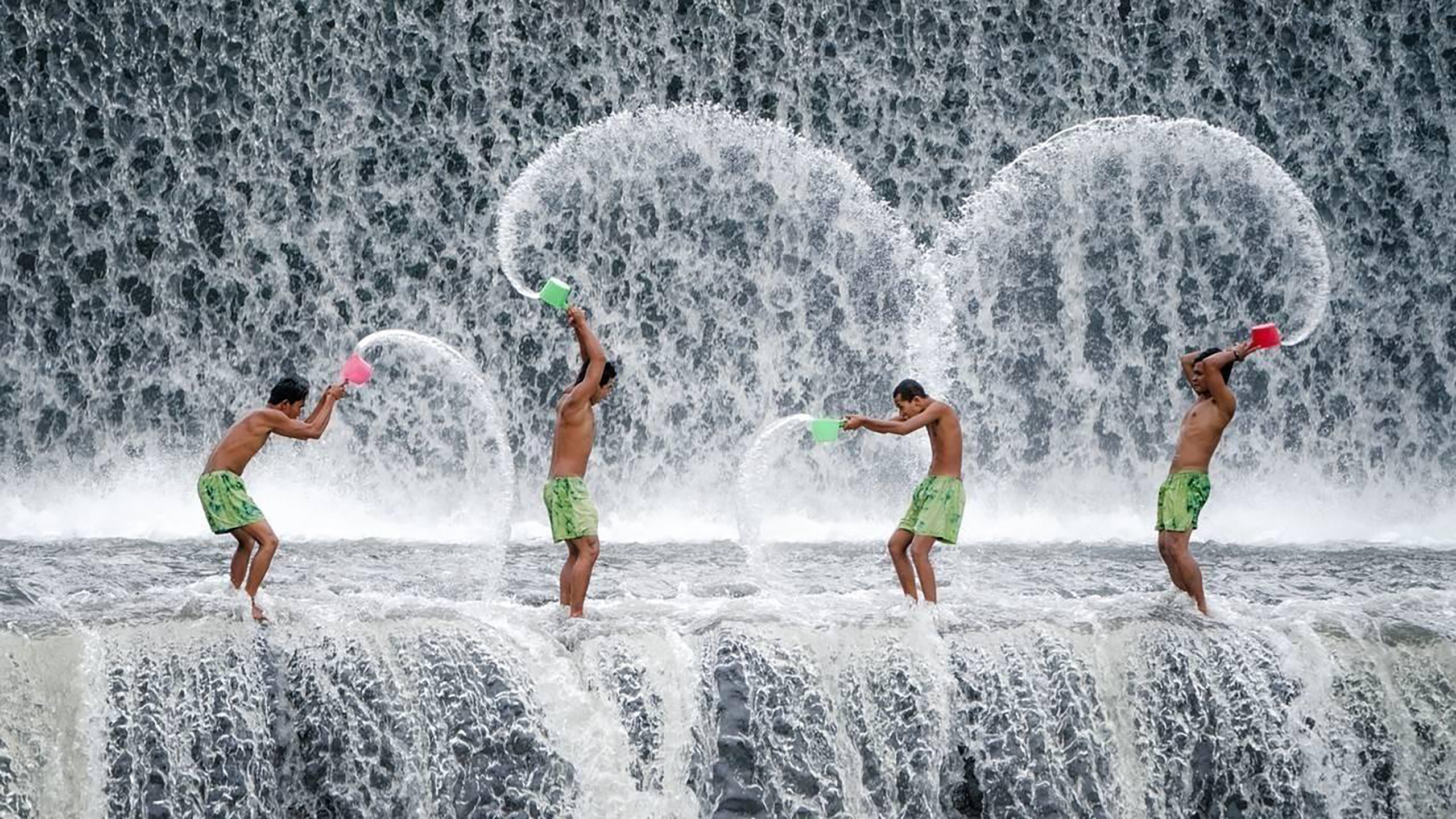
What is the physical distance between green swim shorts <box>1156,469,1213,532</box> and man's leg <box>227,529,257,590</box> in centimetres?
383

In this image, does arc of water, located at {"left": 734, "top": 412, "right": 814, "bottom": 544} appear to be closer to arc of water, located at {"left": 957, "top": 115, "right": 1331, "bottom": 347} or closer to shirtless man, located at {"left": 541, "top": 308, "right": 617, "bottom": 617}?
shirtless man, located at {"left": 541, "top": 308, "right": 617, "bottom": 617}

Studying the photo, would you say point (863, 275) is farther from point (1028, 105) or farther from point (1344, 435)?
point (1344, 435)

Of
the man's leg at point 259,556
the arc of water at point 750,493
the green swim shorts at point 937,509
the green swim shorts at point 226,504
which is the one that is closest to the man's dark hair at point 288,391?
the green swim shorts at point 226,504

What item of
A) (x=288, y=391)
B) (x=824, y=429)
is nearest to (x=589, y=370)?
(x=824, y=429)

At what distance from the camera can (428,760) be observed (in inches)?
279

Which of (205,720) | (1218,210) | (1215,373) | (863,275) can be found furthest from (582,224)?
(205,720)

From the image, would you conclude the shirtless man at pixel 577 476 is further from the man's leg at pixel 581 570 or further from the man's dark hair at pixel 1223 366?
the man's dark hair at pixel 1223 366

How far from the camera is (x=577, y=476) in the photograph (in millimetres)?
7957

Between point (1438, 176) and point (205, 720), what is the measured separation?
37.6 ft

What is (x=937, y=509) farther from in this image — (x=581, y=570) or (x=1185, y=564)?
(x=581, y=570)

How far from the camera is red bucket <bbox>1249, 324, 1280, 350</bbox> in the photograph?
7.56 m

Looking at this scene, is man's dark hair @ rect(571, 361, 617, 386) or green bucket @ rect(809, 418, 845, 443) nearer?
green bucket @ rect(809, 418, 845, 443)

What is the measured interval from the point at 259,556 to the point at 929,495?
9.11ft

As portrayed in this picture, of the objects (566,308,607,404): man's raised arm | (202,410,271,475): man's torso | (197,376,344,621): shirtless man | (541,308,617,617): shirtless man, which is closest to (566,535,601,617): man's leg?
(541,308,617,617): shirtless man
